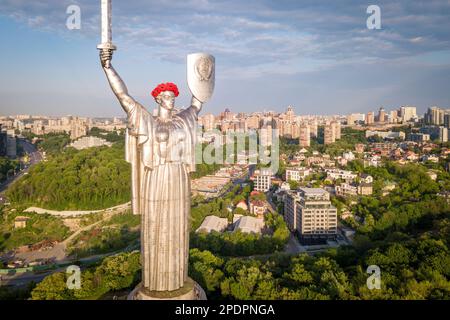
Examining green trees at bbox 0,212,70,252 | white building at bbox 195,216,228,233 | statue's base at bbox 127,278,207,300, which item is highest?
statue's base at bbox 127,278,207,300

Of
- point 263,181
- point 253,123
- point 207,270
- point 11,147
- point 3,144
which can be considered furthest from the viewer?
point 253,123

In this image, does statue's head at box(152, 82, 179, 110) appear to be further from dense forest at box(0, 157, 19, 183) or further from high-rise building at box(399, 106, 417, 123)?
high-rise building at box(399, 106, 417, 123)

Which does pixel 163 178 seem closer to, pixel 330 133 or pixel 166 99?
pixel 166 99

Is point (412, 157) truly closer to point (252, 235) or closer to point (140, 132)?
point (252, 235)

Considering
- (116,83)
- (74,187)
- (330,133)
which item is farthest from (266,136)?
(116,83)

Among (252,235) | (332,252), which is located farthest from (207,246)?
(332,252)

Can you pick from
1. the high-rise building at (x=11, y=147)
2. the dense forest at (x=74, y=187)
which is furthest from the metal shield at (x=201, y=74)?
the high-rise building at (x=11, y=147)

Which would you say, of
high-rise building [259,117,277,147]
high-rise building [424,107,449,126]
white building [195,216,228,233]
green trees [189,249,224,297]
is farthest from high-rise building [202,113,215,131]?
green trees [189,249,224,297]
